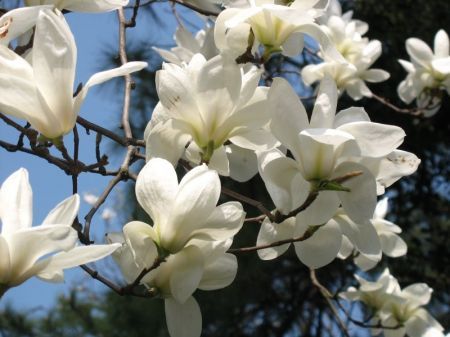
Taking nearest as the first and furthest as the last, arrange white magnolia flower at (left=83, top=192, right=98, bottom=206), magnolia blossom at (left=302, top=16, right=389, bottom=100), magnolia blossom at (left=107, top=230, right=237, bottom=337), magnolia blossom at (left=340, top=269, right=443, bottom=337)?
magnolia blossom at (left=107, top=230, right=237, bottom=337)
magnolia blossom at (left=340, top=269, right=443, bottom=337)
magnolia blossom at (left=302, top=16, right=389, bottom=100)
white magnolia flower at (left=83, top=192, right=98, bottom=206)

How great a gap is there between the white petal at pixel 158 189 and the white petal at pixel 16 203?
9 cm

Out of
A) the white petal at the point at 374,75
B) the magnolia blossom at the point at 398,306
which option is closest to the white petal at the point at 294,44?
the magnolia blossom at the point at 398,306

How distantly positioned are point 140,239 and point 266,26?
250 millimetres

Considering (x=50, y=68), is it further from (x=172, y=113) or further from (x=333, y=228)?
(x=333, y=228)

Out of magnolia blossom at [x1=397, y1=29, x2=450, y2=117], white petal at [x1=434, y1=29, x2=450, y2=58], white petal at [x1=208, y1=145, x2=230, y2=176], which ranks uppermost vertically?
white petal at [x1=208, y1=145, x2=230, y2=176]

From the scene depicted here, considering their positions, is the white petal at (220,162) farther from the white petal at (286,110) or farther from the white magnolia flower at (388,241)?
the white magnolia flower at (388,241)

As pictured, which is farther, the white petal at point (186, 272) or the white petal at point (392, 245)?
the white petal at point (392, 245)

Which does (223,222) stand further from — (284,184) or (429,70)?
(429,70)

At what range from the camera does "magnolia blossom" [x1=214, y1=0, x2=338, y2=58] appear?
2.27 feet

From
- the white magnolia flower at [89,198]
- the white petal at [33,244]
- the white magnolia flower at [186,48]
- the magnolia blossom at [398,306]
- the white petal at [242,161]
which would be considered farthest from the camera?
the white magnolia flower at [89,198]

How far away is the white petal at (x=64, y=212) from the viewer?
0.59 m

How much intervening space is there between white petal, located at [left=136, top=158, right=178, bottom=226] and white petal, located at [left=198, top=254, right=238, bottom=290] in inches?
2.6

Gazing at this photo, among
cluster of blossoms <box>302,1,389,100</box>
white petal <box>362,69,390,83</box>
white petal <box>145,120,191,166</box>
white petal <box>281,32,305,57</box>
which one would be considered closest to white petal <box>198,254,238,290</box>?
white petal <box>145,120,191,166</box>

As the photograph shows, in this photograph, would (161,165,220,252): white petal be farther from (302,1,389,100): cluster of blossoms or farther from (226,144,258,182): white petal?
(302,1,389,100): cluster of blossoms
